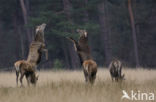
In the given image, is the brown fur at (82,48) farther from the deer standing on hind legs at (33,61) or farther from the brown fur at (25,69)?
the brown fur at (25,69)

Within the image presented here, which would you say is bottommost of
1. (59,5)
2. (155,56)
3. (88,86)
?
(155,56)

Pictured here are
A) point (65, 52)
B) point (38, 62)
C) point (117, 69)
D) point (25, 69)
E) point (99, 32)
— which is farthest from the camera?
point (99, 32)

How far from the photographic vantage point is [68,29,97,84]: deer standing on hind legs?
39.3ft

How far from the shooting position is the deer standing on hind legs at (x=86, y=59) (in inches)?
472

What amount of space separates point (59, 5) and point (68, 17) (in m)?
4.03

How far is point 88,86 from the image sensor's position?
11094 mm

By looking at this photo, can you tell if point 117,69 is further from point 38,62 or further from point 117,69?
point 38,62

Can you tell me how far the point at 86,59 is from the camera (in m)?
12.5

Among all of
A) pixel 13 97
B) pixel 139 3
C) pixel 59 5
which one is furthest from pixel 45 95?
pixel 139 3

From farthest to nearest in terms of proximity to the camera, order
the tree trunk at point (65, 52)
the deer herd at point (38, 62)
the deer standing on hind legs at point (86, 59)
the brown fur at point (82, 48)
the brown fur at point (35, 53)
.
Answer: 1. the tree trunk at point (65, 52)
2. the brown fur at point (82, 48)
3. the brown fur at point (35, 53)
4. the deer standing on hind legs at point (86, 59)
5. the deer herd at point (38, 62)

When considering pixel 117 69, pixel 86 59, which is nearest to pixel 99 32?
pixel 117 69

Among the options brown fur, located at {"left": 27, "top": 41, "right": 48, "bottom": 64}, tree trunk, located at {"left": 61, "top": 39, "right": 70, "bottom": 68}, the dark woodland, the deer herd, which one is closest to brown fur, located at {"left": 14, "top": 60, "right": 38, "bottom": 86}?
the deer herd

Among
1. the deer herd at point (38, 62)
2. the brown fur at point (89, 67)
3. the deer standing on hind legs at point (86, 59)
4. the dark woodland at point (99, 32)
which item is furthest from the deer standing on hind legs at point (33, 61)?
the dark woodland at point (99, 32)

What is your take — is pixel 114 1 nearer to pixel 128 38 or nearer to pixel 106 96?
pixel 128 38
